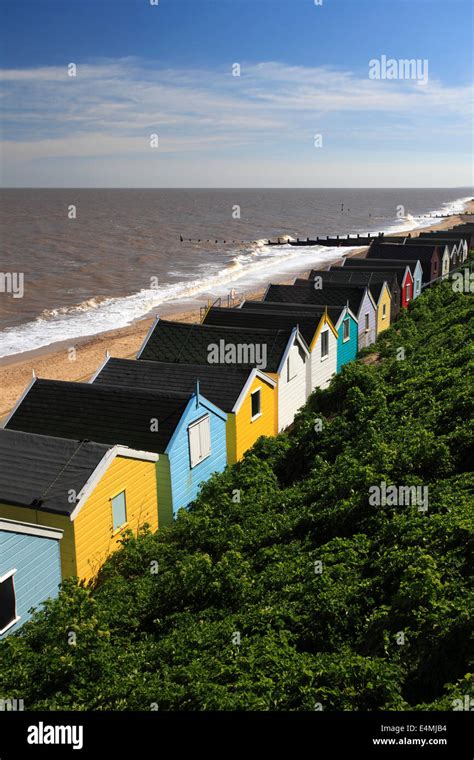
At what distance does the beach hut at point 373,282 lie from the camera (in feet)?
138

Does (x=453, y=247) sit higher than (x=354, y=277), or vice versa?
(x=453, y=247)

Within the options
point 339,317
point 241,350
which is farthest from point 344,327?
point 241,350

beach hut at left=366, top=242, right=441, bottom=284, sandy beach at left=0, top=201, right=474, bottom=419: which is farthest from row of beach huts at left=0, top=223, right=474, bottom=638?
beach hut at left=366, top=242, right=441, bottom=284

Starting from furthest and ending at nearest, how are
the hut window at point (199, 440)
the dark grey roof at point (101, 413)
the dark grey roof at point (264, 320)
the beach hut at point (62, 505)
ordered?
the dark grey roof at point (264, 320)
the hut window at point (199, 440)
the dark grey roof at point (101, 413)
the beach hut at point (62, 505)

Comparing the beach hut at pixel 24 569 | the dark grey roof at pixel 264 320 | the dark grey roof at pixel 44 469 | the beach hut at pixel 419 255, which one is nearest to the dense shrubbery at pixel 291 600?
the beach hut at pixel 24 569

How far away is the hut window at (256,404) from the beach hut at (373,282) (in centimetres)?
1604

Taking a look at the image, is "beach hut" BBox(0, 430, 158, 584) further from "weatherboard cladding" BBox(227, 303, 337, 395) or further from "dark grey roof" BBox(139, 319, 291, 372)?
"weatherboard cladding" BBox(227, 303, 337, 395)

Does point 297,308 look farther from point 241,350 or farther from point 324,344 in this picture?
point 241,350

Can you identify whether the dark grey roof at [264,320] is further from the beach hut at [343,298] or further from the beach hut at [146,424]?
the beach hut at [146,424]

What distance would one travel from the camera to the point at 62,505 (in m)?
16.0

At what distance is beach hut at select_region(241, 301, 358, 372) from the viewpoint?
34.7m

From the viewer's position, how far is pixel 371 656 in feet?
36.8

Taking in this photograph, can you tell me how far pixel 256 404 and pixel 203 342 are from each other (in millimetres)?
4149

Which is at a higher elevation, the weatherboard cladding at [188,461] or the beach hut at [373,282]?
the beach hut at [373,282]
